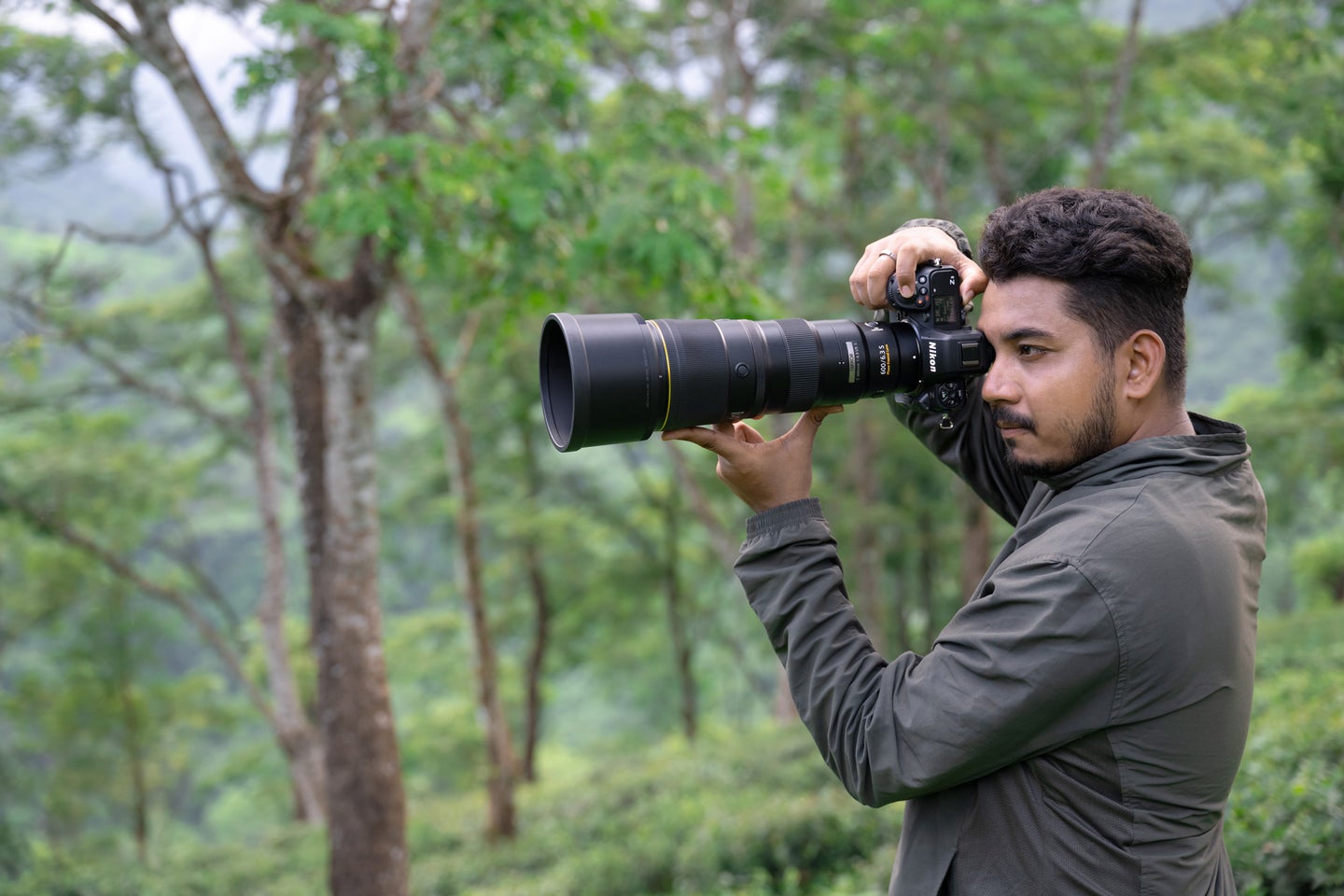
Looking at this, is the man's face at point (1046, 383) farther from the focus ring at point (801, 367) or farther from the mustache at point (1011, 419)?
the focus ring at point (801, 367)

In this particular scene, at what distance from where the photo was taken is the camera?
156 centimetres

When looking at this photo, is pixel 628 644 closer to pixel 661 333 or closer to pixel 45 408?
pixel 45 408

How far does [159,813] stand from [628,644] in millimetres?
13211

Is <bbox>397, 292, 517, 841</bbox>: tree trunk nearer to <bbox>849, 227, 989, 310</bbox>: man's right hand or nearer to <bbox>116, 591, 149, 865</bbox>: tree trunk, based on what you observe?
<bbox>849, 227, 989, 310</bbox>: man's right hand

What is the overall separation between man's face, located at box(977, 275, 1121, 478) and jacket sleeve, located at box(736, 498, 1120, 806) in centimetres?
21

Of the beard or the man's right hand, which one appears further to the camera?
the man's right hand

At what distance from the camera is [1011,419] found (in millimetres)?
1488

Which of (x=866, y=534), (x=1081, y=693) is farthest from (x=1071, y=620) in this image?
(x=866, y=534)

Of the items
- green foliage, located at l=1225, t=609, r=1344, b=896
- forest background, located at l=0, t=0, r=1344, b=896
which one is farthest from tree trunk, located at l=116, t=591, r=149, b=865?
green foliage, located at l=1225, t=609, r=1344, b=896

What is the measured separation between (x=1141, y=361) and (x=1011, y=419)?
0.62 ft

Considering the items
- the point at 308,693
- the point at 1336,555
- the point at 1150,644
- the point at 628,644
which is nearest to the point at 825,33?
the point at 1150,644

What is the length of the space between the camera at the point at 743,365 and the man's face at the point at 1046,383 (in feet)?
0.53

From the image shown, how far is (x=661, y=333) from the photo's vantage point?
5.32ft

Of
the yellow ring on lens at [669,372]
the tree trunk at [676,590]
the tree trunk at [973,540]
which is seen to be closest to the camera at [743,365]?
the yellow ring on lens at [669,372]
